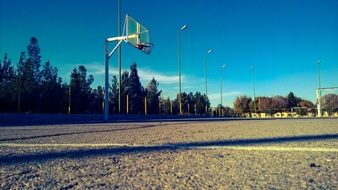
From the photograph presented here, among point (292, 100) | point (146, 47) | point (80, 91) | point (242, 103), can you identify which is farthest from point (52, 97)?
point (292, 100)

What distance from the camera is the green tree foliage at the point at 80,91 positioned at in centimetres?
3674

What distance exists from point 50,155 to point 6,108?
27.0 m

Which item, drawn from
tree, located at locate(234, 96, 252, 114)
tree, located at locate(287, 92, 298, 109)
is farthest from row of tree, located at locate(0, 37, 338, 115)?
tree, located at locate(287, 92, 298, 109)

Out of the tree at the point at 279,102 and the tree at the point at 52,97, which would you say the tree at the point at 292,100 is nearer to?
the tree at the point at 279,102

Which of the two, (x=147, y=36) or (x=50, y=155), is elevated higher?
(x=147, y=36)

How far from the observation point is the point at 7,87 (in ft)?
108

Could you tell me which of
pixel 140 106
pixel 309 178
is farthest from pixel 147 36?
pixel 309 178

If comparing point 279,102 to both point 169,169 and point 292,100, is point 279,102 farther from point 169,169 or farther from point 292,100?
point 169,169

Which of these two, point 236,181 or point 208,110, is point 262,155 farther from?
point 208,110

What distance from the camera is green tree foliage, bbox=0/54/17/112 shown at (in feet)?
95.2

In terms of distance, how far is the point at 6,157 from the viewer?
174 inches

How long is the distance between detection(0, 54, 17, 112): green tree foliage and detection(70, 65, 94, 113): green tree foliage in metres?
5.59

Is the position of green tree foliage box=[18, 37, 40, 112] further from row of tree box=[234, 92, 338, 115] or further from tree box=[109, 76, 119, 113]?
row of tree box=[234, 92, 338, 115]

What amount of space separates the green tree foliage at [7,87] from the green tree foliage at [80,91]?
5591 mm
